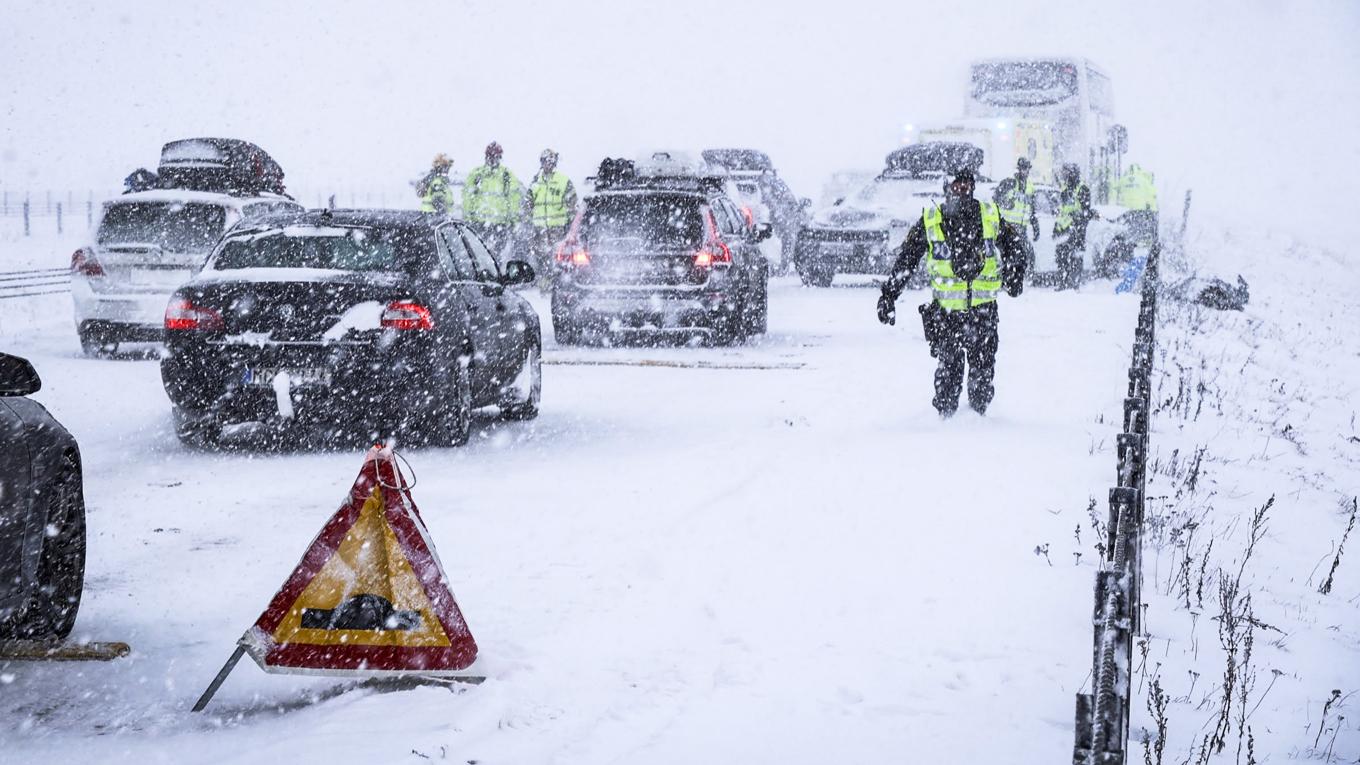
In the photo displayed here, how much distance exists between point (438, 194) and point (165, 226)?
6.84 metres

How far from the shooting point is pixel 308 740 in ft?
14.7

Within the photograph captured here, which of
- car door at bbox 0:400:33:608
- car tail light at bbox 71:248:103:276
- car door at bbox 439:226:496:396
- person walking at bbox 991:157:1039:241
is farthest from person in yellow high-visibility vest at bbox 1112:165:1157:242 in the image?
car door at bbox 0:400:33:608

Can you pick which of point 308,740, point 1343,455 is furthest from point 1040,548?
point 1343,455

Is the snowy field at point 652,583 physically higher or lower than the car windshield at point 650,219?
lower

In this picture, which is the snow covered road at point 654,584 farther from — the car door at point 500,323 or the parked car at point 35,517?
the car door at point 500,323

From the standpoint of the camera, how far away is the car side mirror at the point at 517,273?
10602 millimetres

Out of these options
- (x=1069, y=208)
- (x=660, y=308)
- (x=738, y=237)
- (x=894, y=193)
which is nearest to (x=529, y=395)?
(x=660, y=308)

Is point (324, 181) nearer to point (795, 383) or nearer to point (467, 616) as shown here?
point (795, 383)

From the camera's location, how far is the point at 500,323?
10.6 metres

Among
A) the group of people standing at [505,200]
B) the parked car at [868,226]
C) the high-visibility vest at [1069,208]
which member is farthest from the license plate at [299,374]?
the high-visibility vest at [1069,208]

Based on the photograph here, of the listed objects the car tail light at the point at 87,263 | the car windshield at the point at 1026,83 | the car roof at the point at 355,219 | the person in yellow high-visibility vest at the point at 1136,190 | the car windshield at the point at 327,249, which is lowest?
the person in yellow high-visibility vest at the point at 1136,190

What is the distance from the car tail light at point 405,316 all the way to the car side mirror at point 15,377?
4410 millimetres

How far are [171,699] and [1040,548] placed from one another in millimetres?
3564

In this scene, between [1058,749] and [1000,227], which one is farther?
[1000,227]
